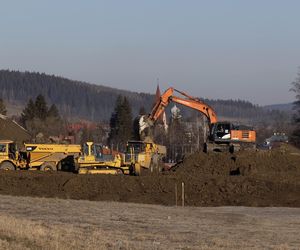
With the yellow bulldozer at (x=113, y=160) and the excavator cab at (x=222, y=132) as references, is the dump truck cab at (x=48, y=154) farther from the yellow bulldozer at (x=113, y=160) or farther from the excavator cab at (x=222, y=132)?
the excavator cab at (x=222, y=132)

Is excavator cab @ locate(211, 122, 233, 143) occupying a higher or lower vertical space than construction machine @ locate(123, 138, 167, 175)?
higher

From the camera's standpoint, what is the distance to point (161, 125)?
12056cm

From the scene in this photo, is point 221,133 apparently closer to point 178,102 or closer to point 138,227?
point 178,102

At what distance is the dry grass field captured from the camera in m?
15.5

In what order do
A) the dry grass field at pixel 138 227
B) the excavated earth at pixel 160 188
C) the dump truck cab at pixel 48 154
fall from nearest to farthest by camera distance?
the dry grass field at pixel 138 227, the excavated earth at pixel 160 188, the dump truck cab at pixel 48 154

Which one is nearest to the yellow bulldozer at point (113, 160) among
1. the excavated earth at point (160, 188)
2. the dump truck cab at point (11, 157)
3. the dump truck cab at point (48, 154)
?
the dump truck cab at point (48, 154)

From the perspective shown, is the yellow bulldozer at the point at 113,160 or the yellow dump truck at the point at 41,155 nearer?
the yellow bulldozer at the point at 113,160

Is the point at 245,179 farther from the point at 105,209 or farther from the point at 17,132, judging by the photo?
the point at 17,132

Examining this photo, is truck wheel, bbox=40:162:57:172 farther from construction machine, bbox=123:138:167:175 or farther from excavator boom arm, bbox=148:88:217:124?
excavator boom arm, bbox=148:88:217:124

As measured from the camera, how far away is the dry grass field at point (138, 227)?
610 inches

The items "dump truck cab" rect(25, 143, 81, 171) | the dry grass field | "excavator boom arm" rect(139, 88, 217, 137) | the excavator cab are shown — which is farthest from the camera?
the excavator cab

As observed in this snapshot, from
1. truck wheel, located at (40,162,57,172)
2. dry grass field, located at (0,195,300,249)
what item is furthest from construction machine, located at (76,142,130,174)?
dry grass field, located at (0,195,300,249)

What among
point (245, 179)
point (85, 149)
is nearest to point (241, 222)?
point (245, 179)

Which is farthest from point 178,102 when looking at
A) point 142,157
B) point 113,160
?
point 113,160
